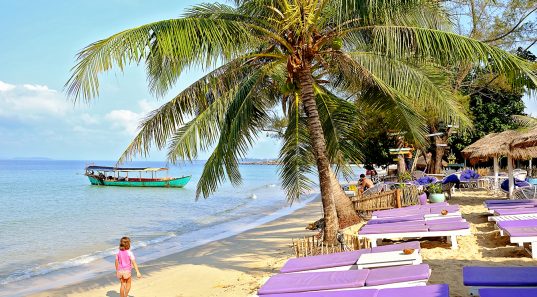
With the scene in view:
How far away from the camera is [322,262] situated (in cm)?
586

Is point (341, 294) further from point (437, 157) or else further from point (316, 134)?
point (437, 157)

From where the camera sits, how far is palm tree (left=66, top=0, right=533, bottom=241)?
596 cm

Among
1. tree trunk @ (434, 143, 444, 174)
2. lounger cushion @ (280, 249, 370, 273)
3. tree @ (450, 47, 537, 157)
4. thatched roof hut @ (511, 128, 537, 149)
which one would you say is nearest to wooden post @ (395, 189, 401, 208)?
thatched roof hut @ (511, 128, 537, 149)

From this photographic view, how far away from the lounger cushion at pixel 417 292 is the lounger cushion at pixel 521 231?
291 centimetres

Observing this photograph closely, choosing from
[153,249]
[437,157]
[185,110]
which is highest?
[185,110]

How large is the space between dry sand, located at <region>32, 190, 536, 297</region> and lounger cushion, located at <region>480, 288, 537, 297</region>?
1580mm

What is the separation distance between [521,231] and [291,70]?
12.7 feet

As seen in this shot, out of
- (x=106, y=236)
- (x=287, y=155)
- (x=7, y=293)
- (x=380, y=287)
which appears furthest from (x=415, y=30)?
(x=106, y=236)

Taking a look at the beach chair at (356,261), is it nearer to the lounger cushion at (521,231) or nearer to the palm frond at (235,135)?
the lounger cushion at (521,231)

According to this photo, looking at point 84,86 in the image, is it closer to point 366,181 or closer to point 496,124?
point 366,181

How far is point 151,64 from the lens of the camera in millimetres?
7180

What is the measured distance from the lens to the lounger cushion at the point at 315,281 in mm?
4652

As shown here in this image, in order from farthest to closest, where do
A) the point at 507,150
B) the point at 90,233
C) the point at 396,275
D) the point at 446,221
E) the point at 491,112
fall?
the point at 491,112, the point at 90,233, the point at 507,150, the point at 446,221, the point at 396,275

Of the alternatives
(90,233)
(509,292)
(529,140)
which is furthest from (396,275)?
(90,233)
